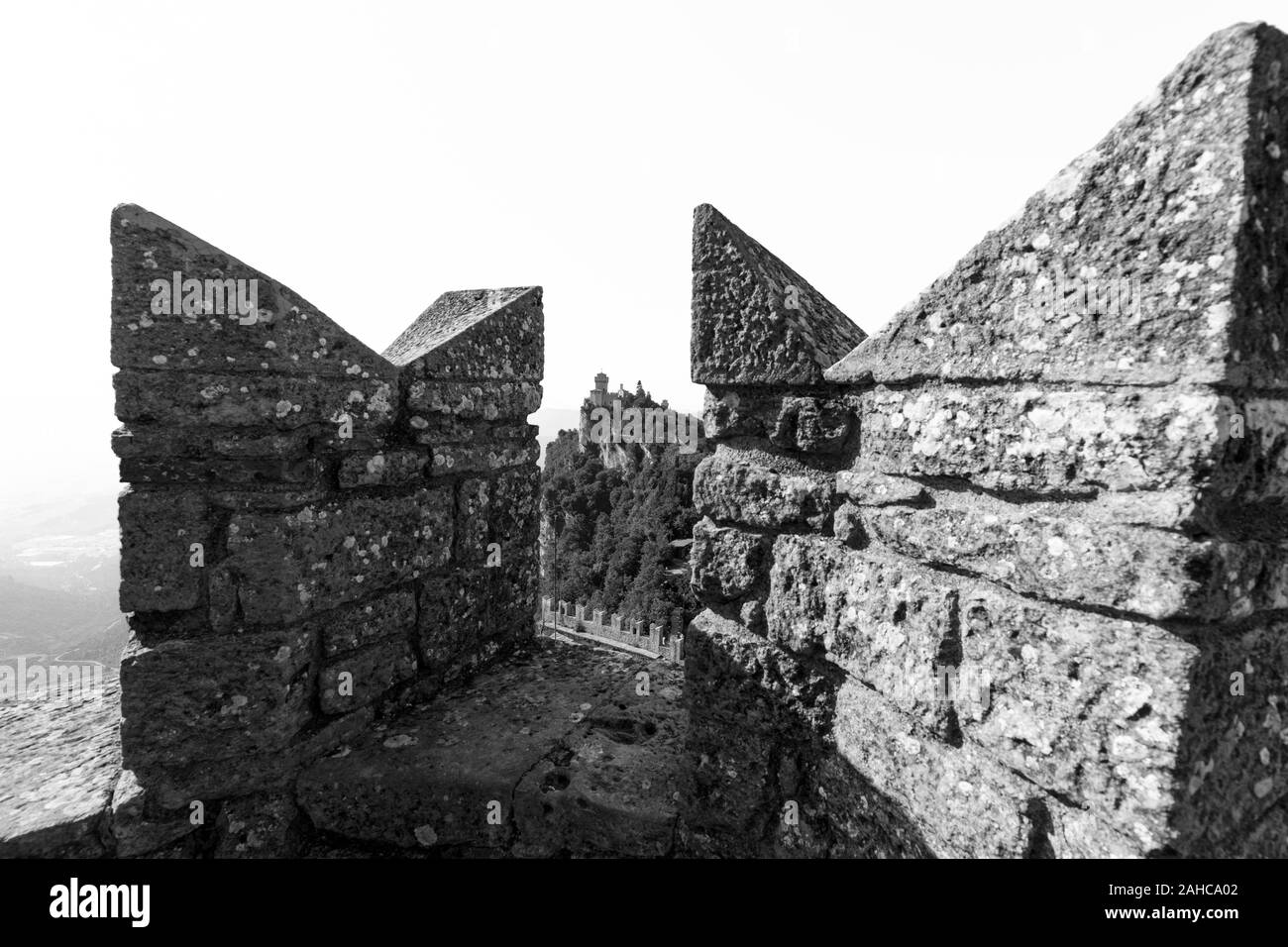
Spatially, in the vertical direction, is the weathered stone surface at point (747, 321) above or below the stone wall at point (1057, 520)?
above

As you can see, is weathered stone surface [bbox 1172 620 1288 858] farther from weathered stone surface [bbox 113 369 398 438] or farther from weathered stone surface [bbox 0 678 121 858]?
weathered stone surface [bbox 0 678 121 858]

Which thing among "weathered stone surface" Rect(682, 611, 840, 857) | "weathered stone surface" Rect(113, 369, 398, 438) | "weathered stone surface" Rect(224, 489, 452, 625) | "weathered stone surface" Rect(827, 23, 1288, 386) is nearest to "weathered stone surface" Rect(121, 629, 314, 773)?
"weathered stone surface" Rect(224, 489, 452, 625)

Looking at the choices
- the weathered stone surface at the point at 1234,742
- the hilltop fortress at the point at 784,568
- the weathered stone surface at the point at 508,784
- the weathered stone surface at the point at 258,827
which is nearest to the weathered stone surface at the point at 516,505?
the hilltop fortress at the point at 784,568

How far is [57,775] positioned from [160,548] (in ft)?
3.19

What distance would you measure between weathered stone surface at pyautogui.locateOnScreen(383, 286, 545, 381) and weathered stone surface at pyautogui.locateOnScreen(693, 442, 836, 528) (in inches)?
48.4

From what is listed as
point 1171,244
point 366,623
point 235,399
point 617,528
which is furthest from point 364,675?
point 617,528

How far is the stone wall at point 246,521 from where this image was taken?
239 cm

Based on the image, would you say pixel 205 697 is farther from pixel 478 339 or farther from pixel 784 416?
pixel 784 416

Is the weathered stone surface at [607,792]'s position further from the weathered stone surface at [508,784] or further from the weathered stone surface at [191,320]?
the weathered stone surface at [191,320]

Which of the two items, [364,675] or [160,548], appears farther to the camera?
[364,675]

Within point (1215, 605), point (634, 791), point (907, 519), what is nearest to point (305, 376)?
point (634, 791)

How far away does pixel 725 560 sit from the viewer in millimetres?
2359

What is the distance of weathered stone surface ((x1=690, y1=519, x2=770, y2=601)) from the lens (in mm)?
2299

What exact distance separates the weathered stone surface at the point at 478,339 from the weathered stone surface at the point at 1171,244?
210 centimetres
